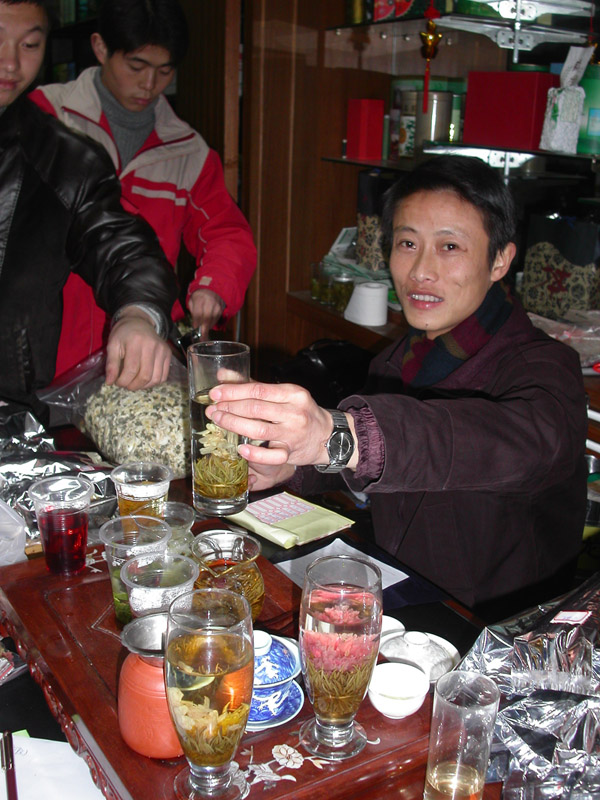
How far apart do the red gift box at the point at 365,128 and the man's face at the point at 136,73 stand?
1049 mm

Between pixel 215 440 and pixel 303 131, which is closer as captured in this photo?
pixel 215 440

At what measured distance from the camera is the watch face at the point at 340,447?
3.67 feet

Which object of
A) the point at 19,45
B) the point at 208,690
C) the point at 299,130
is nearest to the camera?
the point at 208,690

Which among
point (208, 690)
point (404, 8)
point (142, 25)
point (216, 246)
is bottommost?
point (208, 690)

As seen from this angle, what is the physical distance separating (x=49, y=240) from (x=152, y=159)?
0.98 metres

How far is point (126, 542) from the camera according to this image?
113cm

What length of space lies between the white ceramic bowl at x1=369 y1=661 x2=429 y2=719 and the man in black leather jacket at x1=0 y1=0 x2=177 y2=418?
106 centimetres

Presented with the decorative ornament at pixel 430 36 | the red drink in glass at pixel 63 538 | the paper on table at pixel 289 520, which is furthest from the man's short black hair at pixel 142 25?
the red drink in glass at pixel 63 538

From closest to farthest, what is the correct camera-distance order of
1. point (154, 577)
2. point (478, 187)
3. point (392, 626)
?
1. point (154, 577)
2. point (392, 626)
3. point (478, 187)

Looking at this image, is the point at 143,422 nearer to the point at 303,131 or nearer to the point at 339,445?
the point at 339,445

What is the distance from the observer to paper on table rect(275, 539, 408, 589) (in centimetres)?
129

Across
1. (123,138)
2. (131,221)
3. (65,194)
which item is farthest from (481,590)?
(123,138)

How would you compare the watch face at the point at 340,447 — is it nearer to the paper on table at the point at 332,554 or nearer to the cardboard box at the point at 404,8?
the paper on table at the point at 332,554

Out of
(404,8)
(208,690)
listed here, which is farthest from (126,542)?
(404,8)
